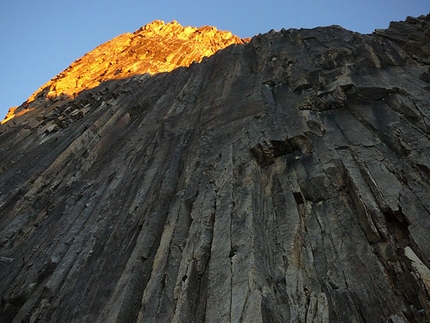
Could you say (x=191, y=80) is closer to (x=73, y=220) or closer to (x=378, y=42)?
(x=378, y=42)

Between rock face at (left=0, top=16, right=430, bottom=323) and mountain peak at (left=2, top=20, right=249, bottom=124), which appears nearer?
rock face at (left=0, top=16, right=430, bottom=323)

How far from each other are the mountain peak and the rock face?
2610cm

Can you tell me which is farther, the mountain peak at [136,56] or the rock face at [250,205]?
the mountain peak at [136,56]

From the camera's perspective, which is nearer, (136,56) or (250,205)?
(250,205)

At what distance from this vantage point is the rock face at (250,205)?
44.2 feet

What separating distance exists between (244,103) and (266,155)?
7.17 m

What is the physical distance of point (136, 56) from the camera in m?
67.4

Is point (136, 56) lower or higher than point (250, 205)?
higher

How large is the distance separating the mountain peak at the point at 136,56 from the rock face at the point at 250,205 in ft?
85.6

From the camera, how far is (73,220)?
25438 millimetres

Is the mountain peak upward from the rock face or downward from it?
upward

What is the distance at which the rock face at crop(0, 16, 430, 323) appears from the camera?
44.2 ft

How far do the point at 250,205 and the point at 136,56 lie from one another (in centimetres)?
5768

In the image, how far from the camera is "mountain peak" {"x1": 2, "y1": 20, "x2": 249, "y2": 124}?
198 ft
